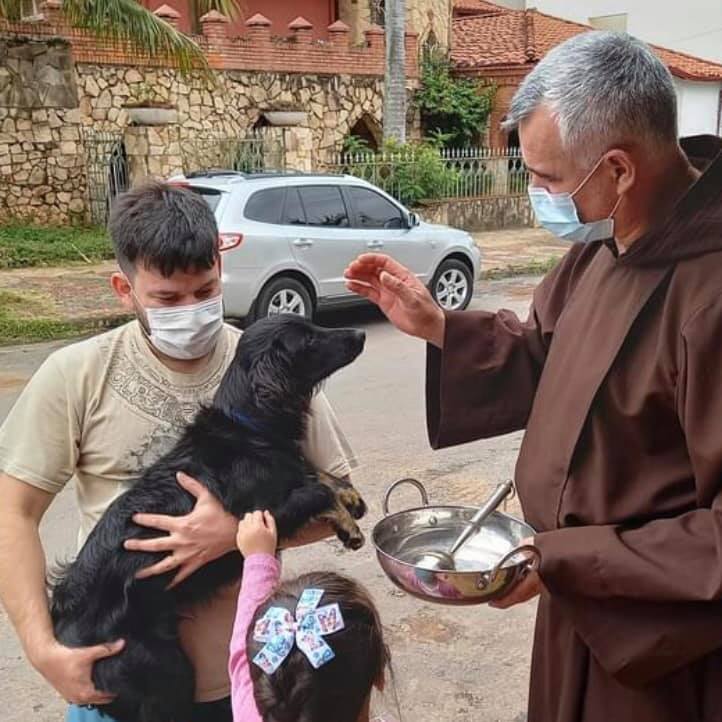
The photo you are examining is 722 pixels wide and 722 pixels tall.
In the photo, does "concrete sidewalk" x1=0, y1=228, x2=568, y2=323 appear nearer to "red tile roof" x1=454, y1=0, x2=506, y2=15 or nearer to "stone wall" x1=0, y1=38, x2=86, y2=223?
"stone wall" x1=0, y1=38, x2=86, y2=223

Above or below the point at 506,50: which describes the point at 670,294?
below

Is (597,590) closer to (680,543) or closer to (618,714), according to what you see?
(680,543)

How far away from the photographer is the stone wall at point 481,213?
16500 millimetres

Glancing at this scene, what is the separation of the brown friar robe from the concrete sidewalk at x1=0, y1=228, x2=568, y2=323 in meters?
7.98

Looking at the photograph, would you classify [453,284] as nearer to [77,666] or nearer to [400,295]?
[400,295]

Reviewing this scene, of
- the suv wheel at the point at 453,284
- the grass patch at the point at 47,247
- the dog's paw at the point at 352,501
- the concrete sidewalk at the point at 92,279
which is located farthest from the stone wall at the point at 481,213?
the dog's paw at the point at 352,501

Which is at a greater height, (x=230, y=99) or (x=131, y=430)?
(x=230, y=99)

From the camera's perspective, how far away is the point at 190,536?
1.80m

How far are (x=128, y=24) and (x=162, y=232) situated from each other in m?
10.1

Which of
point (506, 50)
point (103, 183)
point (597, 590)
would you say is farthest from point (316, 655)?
point (506, 50)

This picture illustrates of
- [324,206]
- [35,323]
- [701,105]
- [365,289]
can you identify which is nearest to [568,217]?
[365,289]

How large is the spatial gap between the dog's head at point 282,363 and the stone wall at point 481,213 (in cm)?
1425

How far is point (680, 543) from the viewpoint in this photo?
1563mm

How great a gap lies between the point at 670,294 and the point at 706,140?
431 millimetres
